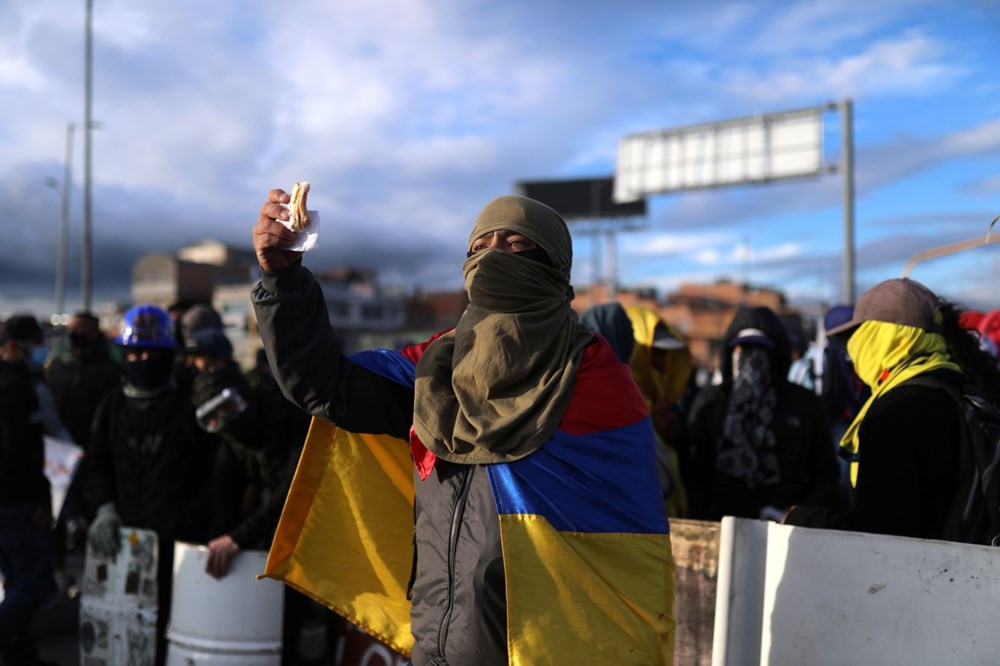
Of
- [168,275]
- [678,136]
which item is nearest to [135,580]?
[678,136]

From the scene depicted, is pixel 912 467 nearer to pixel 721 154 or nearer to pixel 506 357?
pixel 506 357

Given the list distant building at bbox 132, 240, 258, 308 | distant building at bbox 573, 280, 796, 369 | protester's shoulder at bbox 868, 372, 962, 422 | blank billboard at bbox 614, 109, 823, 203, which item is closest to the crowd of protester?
protester's shoulder at bbox 868, 372, 962, 422

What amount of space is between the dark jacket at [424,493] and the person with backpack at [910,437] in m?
1.24

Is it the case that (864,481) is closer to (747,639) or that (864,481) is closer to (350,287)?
(747,639)

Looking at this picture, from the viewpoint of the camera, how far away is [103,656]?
3.62m

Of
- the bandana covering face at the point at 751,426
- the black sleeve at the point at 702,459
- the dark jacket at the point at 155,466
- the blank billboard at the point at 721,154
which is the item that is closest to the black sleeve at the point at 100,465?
the dark jacket at the point at 155,466

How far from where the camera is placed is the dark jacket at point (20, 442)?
14.2 feet

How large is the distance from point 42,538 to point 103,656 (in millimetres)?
1147

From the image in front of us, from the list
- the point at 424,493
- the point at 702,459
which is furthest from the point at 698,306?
the point at 424,493

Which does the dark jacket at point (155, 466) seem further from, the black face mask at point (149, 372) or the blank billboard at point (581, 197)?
the blank billboard at point (581, 197)

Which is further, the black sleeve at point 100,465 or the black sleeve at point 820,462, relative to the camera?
the black sleeve at point 100,465

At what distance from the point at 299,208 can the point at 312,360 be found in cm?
39

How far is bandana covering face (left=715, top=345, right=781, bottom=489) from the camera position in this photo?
3.68 m

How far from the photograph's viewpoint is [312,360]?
2.05m
